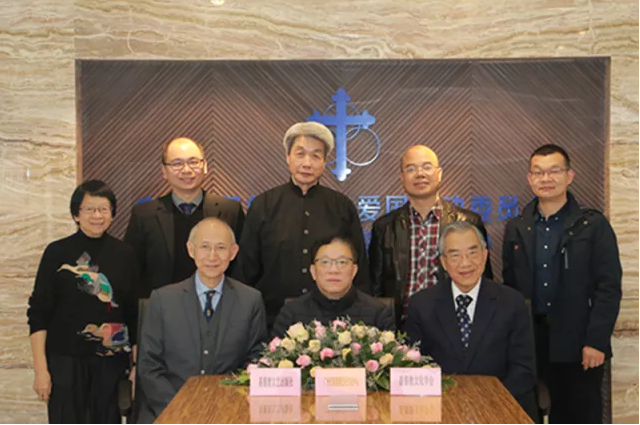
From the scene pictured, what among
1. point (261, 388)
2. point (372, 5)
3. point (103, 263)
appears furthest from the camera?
point (372, 5)

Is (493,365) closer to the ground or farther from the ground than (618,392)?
farther from the ground

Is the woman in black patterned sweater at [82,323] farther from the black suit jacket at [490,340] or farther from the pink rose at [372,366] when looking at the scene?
the pink rose at [372,366]

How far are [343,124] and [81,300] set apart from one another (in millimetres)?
1952

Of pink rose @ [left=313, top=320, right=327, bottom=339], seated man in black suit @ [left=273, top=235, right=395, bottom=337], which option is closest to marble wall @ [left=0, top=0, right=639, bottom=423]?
seated man in black suit @ [left=273, top=235, right=395, bottom=337]

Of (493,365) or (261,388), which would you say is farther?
(493,365)

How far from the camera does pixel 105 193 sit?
3.91 meters

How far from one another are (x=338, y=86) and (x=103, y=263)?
1.88m

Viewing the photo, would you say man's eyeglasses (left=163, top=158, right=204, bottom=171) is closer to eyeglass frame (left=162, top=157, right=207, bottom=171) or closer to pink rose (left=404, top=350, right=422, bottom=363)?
eyeglass frame (left=162, top=157, right=207, bottom=171)

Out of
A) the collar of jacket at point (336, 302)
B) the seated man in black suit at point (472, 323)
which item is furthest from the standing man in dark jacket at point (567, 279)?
the collar of jacket at point (336, 302)

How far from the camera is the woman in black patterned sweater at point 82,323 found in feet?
12.5

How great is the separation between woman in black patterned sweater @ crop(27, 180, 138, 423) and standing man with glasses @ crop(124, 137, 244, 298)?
0.26m

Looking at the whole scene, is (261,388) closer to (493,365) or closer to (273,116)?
(493,365)

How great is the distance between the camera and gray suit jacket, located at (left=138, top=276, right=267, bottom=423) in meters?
3.16

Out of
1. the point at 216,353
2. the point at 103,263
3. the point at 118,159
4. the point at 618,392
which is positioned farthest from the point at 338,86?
the point at 618,392
